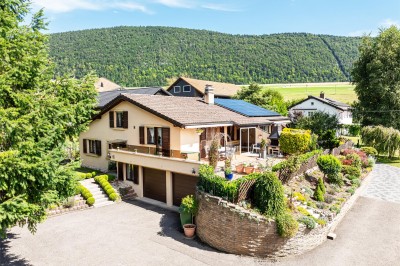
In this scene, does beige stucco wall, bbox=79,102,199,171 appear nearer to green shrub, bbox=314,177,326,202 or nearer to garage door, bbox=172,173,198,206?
garage door, bbox=172,173,198,206

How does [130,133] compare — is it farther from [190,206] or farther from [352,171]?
[352,171]

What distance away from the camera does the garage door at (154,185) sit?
22.0 metres

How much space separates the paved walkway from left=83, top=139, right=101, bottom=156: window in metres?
24.2

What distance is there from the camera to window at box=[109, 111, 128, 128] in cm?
2538

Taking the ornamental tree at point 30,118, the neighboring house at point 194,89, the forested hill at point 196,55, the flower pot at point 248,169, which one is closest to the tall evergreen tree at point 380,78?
the neighboring house at point 194,89

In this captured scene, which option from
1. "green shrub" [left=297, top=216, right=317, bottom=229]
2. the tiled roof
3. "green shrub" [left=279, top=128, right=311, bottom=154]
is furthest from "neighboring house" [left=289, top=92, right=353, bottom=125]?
"green shrub" [left=297, top=216, right=317, bottom=229]

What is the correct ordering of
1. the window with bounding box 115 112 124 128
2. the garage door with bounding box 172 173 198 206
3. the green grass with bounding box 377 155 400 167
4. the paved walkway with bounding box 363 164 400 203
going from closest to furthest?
the garage door with bounding box 172 173 198 206 < the paved walkway with bounding box 363 164 400 203 < the window with bounding box 115 112 124 128 < the green grass with bounding box 377 155 400 167

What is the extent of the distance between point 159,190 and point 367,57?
35712 mm

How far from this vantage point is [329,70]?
424ft

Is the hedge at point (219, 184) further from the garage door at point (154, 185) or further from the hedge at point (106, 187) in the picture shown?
the hedge at point (106, 187)

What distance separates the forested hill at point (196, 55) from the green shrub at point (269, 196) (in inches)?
3715

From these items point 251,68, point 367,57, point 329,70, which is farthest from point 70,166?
point 329,70

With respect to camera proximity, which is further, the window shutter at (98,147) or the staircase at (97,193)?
the window shutter at (98,147)

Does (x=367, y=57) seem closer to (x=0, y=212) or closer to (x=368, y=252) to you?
(x=368, y=252)
